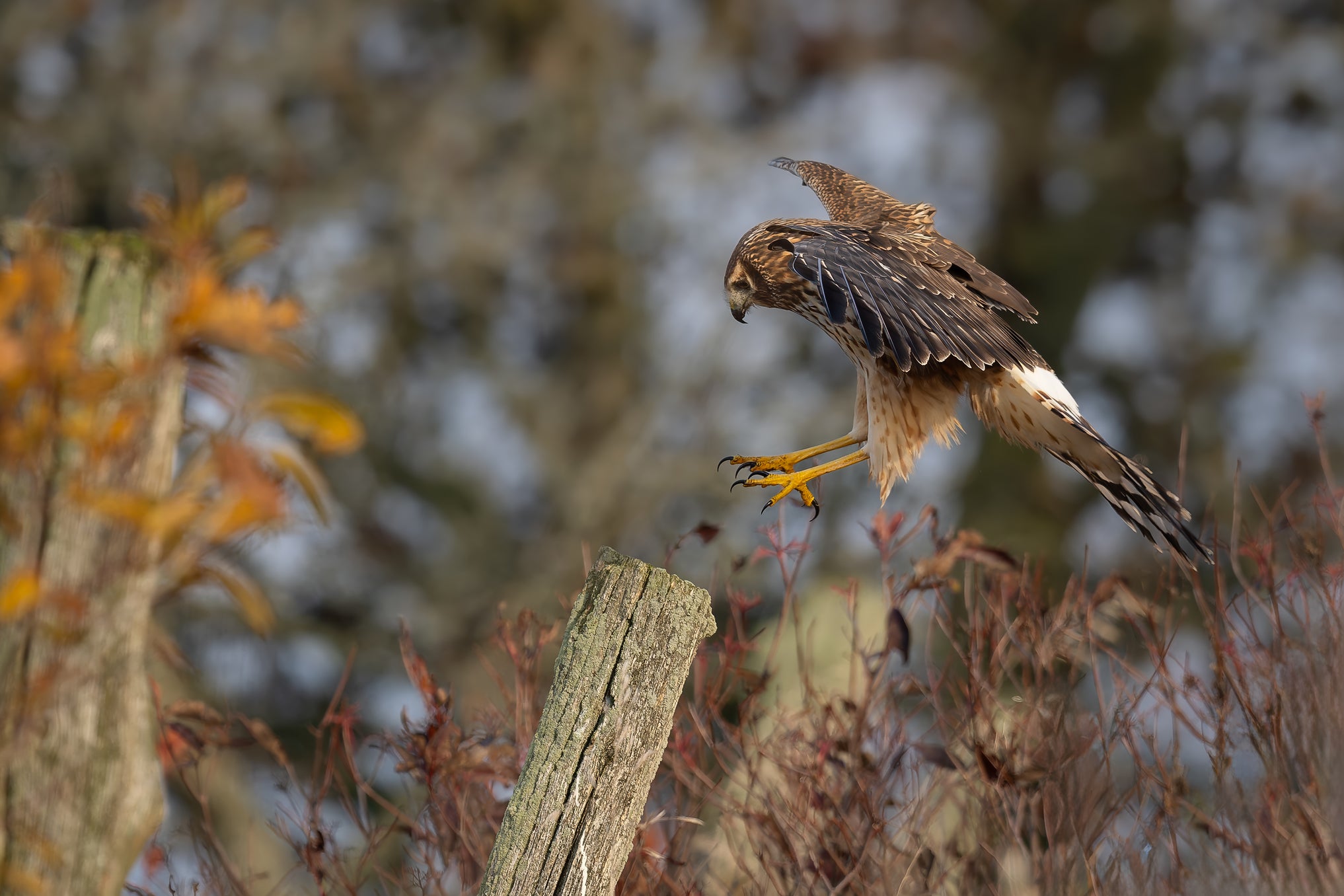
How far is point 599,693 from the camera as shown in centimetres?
214

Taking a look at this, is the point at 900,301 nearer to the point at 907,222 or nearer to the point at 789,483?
the point at 789,483

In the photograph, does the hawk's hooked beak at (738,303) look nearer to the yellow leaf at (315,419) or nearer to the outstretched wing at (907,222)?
the outstretched wing at (907,222)

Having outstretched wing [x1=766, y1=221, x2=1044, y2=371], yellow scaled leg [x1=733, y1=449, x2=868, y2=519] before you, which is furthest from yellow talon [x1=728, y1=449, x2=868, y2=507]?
outstretched wing [x1=766, y1=221, x2=1044, y2=371]

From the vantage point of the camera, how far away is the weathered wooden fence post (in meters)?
2.10

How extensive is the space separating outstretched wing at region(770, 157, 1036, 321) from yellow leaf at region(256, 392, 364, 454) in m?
2.27

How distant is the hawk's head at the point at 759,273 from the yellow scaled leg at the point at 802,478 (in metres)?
0.55

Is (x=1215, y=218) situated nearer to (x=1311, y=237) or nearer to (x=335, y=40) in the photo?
(x=1311, y=237)

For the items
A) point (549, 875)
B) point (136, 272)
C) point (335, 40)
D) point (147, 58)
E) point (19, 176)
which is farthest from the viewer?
point (335, 40)

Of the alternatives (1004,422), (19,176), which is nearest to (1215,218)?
(1004,422)

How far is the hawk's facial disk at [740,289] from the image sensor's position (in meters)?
3.63

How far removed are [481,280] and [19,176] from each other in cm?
381

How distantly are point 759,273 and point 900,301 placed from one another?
0.58 meters

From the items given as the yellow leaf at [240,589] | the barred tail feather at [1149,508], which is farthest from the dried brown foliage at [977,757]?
the yellow leaf at [240,589]

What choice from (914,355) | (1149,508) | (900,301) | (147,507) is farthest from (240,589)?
(1149,508)
